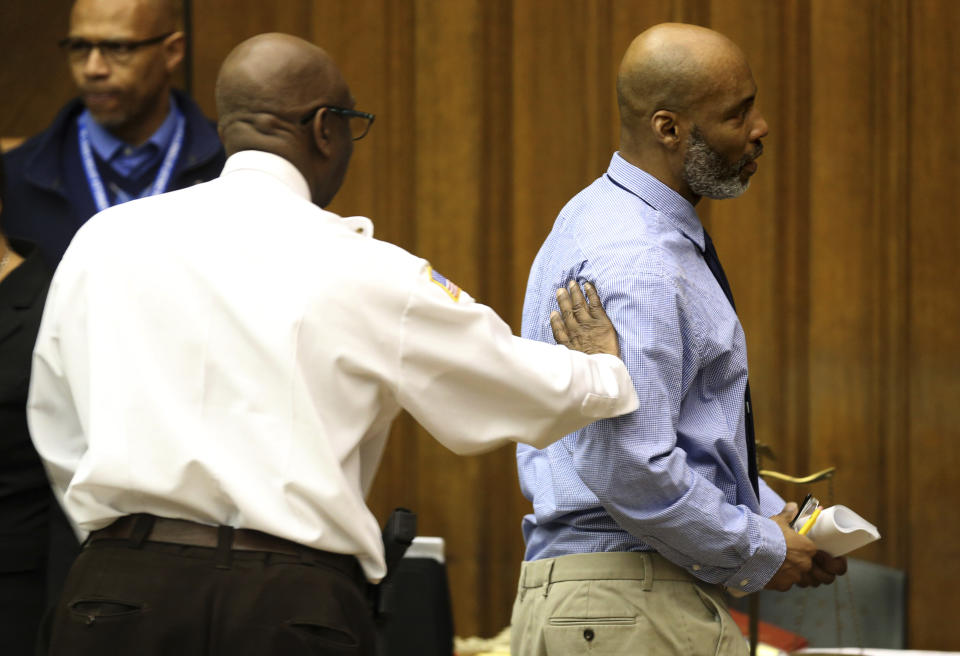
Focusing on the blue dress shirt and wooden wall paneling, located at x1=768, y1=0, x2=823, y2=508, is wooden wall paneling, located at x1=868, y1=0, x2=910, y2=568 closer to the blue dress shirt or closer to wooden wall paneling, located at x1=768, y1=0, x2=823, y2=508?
wooden wall paneling, located at x1=768, y1=0, x2=823, y2=508

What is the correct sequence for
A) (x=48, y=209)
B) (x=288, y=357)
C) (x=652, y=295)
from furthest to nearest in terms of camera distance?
(x=48, y=209) → (x=652, y=295) → (x=288, y=357)

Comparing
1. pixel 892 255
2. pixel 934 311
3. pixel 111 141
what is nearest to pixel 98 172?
pixel 111 141

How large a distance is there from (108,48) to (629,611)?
6.87 ft

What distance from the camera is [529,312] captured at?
2.21 meters

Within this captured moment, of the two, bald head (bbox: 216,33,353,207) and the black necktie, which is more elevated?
bald head (bbox: 216,33,353,207)

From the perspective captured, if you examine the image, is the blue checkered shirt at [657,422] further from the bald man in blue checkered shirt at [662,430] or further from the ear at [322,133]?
the ear at [322,133]

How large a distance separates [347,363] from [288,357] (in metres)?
0.08

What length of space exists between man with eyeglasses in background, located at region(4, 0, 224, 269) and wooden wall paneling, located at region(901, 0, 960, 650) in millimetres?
1946

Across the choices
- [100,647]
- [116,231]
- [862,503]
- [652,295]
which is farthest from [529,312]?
[862,503]

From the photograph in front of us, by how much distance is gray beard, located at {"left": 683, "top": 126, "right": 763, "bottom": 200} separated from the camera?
81.5 inches

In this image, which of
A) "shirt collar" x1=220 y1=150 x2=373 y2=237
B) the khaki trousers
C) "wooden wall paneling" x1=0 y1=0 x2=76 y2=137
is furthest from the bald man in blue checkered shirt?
"wooden wall paneling" x1=0 y1=0 x2=76 y2=137

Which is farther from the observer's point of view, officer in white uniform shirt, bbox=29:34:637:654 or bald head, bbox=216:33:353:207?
bald head, bbox=216:33:353:207

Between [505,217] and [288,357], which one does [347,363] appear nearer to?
[288,357]

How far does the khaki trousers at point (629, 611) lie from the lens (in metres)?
1.93
